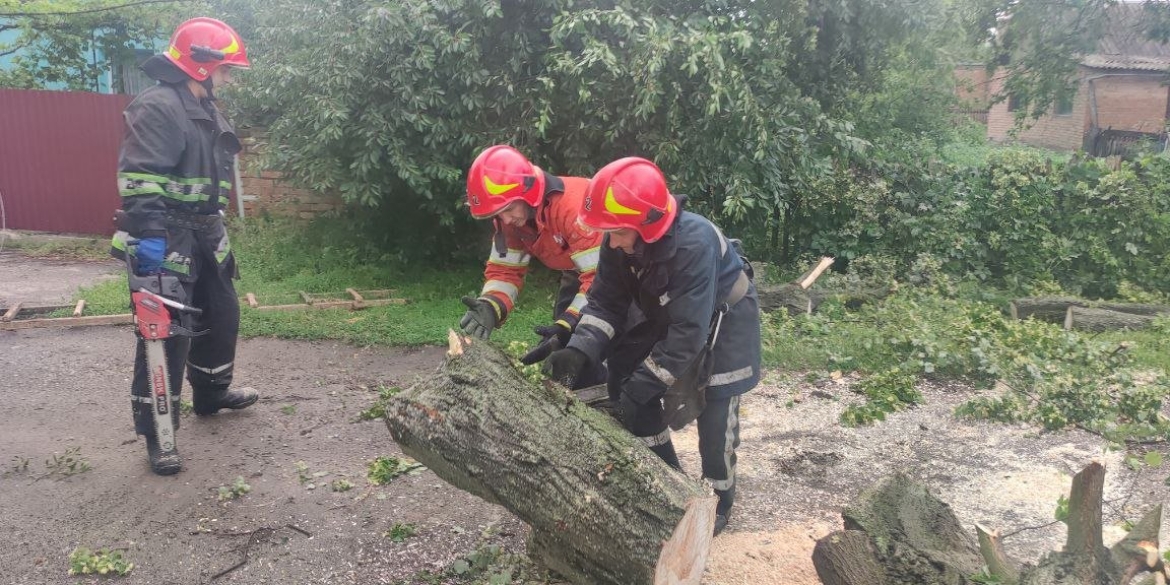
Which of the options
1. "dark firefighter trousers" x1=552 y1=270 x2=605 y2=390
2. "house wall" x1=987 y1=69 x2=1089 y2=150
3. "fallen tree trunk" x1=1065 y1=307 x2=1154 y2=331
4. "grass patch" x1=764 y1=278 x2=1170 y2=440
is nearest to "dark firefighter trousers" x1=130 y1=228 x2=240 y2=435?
"dark firefighter trousers" x1=552 y1=270 x2=605 y2=390

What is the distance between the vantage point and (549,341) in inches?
145

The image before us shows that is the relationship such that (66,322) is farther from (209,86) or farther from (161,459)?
(209,86)

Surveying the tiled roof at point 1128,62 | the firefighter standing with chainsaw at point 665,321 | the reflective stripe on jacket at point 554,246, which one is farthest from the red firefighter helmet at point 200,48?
the tiled roof at point 1128,62

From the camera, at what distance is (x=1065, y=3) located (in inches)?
436

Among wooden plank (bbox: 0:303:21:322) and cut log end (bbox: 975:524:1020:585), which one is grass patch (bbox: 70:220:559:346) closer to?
wooden plank (bbox: 0:303:21:322)


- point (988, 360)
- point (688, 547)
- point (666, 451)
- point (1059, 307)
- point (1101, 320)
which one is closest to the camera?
point (688, 547)

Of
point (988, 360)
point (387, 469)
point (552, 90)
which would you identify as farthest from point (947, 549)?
point (552, 90)

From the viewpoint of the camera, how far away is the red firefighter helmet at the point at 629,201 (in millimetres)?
3156

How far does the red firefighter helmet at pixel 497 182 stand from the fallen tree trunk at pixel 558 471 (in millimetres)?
677

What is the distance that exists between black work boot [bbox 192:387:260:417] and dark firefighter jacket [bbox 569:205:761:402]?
2550 millimetres

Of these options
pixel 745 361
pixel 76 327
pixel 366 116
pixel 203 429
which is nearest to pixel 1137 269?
pixel 745 361

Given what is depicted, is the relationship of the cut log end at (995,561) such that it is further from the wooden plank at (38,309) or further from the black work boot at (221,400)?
the wooden plank at (38,309)

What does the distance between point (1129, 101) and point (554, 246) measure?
25.3 metres

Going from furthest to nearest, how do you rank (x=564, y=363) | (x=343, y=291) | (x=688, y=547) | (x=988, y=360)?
(x=343, y=291) < (x=988, y=360) < (x=564, y=363) < (x=688, y=547)
